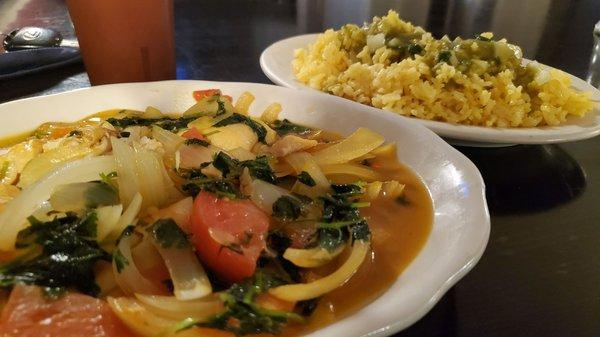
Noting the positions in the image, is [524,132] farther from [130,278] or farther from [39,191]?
[39,191]

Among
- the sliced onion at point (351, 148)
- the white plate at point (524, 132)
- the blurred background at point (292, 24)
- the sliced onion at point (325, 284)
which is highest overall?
the sliced onion at point (351, 148)

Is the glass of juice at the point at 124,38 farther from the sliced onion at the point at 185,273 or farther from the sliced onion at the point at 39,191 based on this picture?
the sliced onion at the point at 185,273

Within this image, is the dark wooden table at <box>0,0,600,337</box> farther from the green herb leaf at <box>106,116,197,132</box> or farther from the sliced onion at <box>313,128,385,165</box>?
the green herb leaf at <box>106,116,197,132</box>

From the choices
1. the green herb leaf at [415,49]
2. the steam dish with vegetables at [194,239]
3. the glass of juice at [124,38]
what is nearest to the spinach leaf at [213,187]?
the steam dish with vegetables at [194,239]

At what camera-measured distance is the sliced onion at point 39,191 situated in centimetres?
122

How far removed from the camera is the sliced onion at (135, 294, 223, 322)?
1.09 meters

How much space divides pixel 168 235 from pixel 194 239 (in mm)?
63

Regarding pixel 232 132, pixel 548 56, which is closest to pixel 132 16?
pixel 232 132

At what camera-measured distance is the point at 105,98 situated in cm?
222

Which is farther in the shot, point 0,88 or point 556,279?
point 0,88

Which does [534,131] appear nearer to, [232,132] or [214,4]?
[232,132]

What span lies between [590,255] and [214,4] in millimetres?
4737

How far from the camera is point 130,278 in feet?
3.82

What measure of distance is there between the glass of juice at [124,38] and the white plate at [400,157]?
400mm
